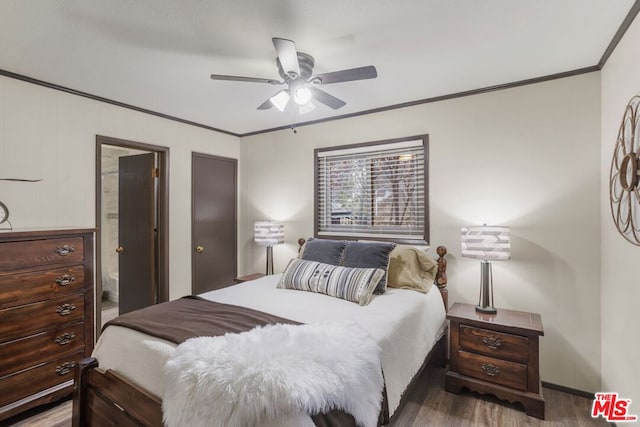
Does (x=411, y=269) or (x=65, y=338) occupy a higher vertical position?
(x=411, y=269)

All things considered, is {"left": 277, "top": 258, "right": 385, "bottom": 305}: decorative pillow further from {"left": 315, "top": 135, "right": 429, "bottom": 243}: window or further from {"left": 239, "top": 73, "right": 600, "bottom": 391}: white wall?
{"left": 239, "top": 73, "right": 600, "bottom": 391}: white wall

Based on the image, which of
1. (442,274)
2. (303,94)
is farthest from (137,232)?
(442,274)

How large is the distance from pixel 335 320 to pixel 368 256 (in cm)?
90

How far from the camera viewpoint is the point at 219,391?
1126 millimetres

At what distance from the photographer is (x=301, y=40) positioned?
1981mm

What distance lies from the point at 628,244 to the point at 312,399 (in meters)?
1.94

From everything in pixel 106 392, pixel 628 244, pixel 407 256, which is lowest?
pixel 106 392

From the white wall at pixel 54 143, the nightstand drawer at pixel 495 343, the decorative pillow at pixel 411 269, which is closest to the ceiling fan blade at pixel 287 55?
the decorative pillow at pixel 411 269

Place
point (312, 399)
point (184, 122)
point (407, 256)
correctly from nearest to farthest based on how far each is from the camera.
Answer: point (312, 399), point (407, 256), point (184, 122)

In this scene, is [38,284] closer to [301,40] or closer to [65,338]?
[65,338]

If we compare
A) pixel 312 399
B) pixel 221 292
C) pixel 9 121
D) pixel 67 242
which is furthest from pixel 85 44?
pixel 312 399

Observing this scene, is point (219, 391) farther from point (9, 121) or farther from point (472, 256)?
point (9, 121)

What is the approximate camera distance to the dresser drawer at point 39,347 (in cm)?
204

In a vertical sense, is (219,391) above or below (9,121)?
below
